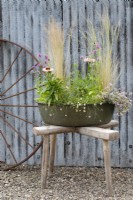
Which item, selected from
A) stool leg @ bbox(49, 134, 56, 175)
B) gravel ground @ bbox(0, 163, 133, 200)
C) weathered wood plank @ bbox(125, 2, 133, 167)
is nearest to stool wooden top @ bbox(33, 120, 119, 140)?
stool leg @ bbox(49, 134, 56, 175)

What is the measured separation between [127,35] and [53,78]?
1134mm

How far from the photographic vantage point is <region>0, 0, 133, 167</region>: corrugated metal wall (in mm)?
→ 4527

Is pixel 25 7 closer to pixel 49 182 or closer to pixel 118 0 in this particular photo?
pixel 118 0

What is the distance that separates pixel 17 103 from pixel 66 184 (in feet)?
3.46

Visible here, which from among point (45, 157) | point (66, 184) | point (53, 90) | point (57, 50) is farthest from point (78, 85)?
point (66, 184)

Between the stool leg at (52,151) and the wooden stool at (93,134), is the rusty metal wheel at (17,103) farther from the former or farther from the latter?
the wooden stool at (93,134)

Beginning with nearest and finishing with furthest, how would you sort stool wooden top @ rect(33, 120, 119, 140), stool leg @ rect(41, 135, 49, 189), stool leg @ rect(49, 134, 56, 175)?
stool wooden top @ rect(33, 120, 119, 140) < stool leg @ rect(41, 135, 49, 189) < stool leg @ rect(49, 134, 56, 175)

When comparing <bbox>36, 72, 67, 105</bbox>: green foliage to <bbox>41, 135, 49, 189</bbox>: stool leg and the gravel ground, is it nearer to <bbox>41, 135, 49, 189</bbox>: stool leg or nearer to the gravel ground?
<bbox>41, 135, 49, 189</bbox>: stool leg

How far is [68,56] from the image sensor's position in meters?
4.50

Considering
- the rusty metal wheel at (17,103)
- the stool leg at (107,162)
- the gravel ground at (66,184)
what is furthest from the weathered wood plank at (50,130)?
the rusty metal wheel at (17,103)

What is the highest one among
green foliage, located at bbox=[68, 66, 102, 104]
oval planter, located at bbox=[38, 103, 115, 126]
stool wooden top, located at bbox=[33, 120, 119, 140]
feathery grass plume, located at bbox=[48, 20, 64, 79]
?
feathery grass plume, located at bbox=[48, 20, 64, 79]

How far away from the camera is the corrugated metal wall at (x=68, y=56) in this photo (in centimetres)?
453

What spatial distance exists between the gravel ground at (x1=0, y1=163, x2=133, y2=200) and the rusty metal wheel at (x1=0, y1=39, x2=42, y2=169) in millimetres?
232

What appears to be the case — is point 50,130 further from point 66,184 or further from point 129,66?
point 129,66
